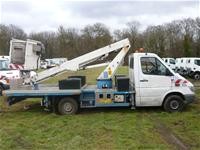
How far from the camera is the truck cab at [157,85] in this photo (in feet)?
40.2

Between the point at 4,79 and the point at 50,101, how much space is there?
6.86 meters

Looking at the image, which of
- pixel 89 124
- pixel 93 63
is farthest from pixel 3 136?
pixel 93 63

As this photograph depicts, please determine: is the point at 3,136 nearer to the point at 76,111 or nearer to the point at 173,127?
the point at 76,111

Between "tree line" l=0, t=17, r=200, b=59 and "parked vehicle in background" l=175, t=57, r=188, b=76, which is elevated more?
"tree line" l=0, t=17, r=200, b=59

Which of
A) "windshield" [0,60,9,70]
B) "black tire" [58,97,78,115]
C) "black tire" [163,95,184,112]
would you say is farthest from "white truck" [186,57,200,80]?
"black tire" [58,97,78,115]

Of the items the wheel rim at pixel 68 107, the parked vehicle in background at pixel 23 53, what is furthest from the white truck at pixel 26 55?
the wheel rim at pixel 68 107

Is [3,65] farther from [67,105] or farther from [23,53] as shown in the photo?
[67,105]

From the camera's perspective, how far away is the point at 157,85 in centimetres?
1227

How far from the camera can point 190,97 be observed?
12367 millimetres

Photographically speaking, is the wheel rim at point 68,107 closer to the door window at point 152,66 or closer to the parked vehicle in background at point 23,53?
the parked vehicle in background at point 23,53

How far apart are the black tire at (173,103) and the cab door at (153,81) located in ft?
0.81

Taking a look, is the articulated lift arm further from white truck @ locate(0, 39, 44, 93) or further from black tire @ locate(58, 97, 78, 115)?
black tire @ locate(58, 97, 78, 115)

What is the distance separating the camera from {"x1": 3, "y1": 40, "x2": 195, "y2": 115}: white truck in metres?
12.3

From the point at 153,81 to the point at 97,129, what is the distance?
3382 millimetres
